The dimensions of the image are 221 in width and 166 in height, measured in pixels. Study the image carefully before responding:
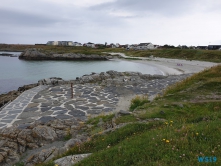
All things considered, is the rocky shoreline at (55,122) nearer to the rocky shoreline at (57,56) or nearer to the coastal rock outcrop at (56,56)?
the rocky shoreline at (57,56)

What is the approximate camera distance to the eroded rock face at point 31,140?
606cm

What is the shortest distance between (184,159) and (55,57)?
83.8m

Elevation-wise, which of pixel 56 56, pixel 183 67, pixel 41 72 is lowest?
pixel 41 72

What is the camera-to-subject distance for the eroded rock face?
606 centimetres

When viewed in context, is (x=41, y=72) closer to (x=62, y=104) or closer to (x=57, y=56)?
(x=62, y=104)

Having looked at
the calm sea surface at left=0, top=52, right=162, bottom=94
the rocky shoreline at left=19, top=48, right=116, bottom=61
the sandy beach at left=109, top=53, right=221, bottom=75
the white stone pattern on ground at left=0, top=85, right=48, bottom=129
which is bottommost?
the calm sea surface at left=0, top=52, right=162, bottom=94

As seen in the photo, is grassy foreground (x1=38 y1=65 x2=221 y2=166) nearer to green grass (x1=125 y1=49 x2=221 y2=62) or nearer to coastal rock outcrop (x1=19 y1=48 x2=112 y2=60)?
green grass (x1=125 y1=49 x2=221 y2=62)

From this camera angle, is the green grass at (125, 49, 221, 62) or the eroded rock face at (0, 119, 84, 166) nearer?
the eroded rock face at (0, 119, 84, 166)

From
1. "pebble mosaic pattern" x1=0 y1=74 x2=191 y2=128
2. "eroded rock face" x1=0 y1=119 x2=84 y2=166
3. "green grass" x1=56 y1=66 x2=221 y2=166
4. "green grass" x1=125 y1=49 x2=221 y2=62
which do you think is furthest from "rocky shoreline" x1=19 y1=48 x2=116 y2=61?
"green grass" x1=56 y1=66 x2=221 y2=166

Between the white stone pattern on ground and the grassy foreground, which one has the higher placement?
the grassy foreground

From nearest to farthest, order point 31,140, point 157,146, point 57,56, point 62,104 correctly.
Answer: point 157,146 < point 31,140 < point 62,104 < point 57,56

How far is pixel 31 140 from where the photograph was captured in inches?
286

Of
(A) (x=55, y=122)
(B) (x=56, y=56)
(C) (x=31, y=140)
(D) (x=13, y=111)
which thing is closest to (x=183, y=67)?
(D) (x=13, y=111)

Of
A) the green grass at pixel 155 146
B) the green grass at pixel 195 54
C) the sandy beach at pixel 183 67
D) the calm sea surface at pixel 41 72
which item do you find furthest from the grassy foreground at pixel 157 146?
the green grass at pixel 195 54
